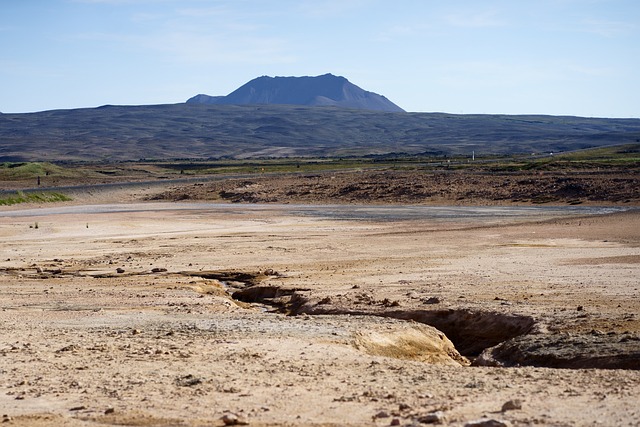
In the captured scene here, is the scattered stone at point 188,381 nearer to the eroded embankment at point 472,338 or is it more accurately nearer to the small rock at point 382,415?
the small rock at point 382,415

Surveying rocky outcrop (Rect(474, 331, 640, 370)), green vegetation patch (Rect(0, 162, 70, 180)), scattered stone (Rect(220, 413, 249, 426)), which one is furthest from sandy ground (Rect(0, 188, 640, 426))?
green vegetation patch (Rect(0, 162, 70, 180))

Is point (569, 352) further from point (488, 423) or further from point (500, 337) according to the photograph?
point (488, 423)

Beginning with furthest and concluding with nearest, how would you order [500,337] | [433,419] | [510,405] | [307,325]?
[500,337] → [307,325] → [510,405] → [433,419]

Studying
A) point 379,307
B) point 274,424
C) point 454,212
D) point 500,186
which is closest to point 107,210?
point 454,212

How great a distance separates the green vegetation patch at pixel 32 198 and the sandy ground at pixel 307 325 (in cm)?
2709

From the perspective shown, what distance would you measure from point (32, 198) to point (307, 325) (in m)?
50.0

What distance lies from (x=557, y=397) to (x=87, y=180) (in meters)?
71.7

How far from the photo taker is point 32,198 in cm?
6222

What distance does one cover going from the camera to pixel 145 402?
35.4 feet

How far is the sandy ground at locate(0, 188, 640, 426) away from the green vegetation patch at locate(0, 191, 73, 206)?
2709cm

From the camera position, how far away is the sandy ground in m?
10.4

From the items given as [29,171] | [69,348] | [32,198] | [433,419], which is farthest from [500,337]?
[29,171]

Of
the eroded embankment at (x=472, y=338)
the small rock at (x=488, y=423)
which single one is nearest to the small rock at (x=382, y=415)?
the small rock at (x=488, y=423)

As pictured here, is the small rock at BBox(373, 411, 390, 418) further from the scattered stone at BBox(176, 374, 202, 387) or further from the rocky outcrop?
the rocky outcrop
